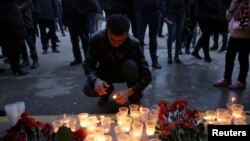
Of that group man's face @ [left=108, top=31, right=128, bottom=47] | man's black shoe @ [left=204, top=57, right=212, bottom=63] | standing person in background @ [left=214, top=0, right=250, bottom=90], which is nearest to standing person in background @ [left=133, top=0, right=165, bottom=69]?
man's black shoe @ [left=204, top=57, right=212, bottom=63]

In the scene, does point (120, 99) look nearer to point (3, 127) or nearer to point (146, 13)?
point (3, 127)

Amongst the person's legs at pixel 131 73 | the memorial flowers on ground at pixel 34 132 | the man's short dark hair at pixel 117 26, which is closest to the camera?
the memorial flowers on ground at pixel 34 132

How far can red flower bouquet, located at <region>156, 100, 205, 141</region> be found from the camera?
215cm

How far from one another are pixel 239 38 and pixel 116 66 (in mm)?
1631

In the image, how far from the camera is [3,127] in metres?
2.96

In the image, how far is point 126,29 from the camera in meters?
3.04

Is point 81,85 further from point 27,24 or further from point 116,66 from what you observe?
point 27,24

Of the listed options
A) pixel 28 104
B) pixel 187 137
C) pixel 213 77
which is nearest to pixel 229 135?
pixel 187 137

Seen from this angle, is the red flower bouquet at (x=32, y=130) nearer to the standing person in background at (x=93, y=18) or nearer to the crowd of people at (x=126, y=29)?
the crowd of people at (x=126, y=29)

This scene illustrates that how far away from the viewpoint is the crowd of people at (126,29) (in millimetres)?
3428

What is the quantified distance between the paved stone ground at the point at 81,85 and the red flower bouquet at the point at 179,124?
1258 millimetres

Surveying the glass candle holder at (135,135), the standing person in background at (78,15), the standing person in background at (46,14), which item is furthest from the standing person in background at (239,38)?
the standing person in background at (46,14)

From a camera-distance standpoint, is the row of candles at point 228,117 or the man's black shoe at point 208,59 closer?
the row of candles at point 228,117

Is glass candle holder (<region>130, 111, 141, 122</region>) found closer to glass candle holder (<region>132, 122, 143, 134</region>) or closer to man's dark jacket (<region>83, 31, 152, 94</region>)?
glass candle holder (<region>132, 122, 143, 134</region>)
